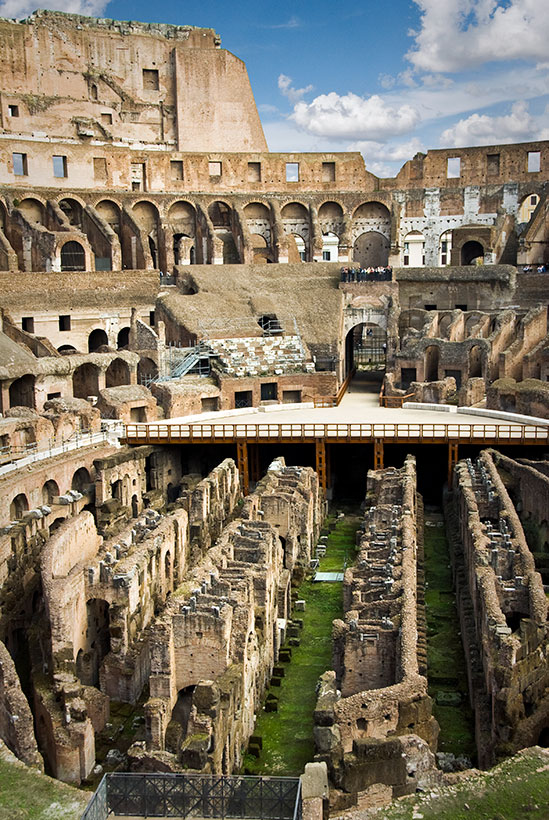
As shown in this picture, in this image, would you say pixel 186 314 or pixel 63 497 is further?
pixel 186 314

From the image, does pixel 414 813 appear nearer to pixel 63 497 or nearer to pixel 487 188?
pixel 63 497

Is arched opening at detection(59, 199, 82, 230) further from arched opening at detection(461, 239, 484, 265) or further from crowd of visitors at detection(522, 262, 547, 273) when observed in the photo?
crowd of visitors at detection(522, 262, 547, 273)

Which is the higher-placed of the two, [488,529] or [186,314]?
[186,314]

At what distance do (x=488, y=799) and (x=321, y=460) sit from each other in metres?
20.3

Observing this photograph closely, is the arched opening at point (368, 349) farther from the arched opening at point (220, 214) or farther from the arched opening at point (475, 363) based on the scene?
the arched opening at point (220, 214)

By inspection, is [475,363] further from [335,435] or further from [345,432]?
[335,435]

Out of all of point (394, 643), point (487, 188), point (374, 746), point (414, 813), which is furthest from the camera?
point (487, 188)

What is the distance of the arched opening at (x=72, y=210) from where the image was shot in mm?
46844

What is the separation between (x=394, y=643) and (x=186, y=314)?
89.9ft

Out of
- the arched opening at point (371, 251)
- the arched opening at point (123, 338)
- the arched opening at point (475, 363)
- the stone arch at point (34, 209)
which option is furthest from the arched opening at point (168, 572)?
the arched opening at point (371, 251)

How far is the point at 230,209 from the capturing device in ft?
165

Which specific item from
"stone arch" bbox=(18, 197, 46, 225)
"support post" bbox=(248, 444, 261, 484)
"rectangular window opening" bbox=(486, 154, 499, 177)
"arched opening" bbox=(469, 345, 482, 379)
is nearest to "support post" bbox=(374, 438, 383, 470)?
"support post" bbox=(248, 444, 261, 484)

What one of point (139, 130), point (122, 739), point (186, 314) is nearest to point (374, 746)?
point (122, 739)

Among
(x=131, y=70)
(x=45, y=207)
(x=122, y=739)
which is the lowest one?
(x=122, y=739)
